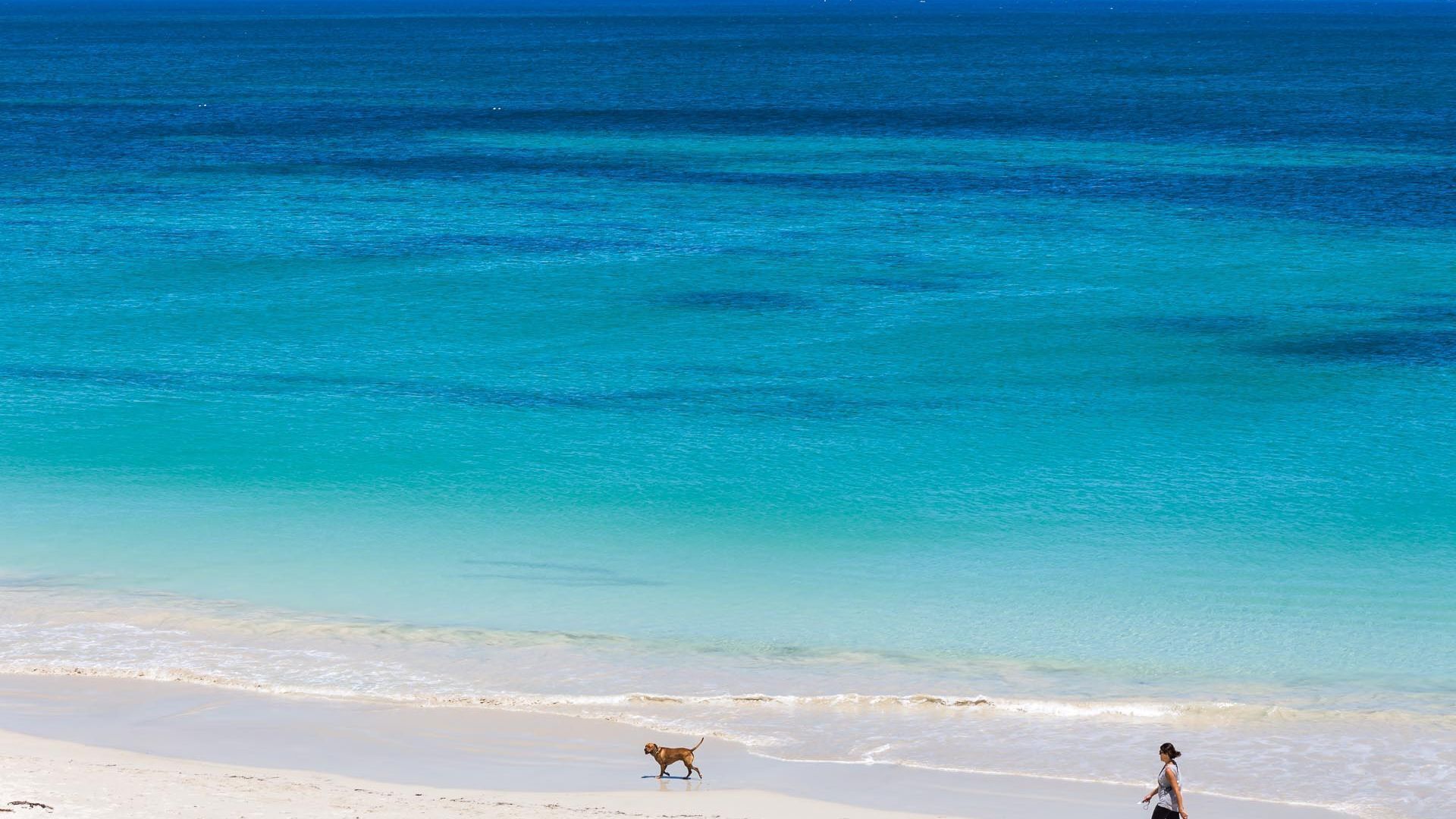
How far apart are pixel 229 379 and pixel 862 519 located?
12.5 m

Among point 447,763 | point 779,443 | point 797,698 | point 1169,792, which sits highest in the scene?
point 779,443

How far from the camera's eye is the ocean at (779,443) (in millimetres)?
15266

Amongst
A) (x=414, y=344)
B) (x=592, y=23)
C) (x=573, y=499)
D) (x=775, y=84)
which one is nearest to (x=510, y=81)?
(x=775, y=84)

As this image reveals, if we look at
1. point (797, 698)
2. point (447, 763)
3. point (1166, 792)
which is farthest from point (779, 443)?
point (1166, 792)

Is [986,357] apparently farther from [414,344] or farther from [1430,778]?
[1430,778]

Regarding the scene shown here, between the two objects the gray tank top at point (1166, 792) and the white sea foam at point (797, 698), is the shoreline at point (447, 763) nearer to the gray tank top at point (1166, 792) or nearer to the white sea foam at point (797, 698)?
the white sea foam at point (797, 698)

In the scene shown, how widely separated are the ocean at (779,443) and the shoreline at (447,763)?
14.9 inches

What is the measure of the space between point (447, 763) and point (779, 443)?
1100 centimetres

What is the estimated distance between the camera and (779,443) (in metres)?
23.4

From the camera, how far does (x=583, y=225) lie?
40125 mm

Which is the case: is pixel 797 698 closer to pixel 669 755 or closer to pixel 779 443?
pixel 669 755

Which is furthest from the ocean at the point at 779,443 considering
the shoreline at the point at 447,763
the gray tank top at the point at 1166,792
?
the gray tank top at the point at 1166,792

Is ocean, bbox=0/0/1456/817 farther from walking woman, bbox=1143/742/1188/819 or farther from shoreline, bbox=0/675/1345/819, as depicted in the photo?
walking woman, bbox=1143/742/1188/819

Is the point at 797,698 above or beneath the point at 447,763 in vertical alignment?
above
